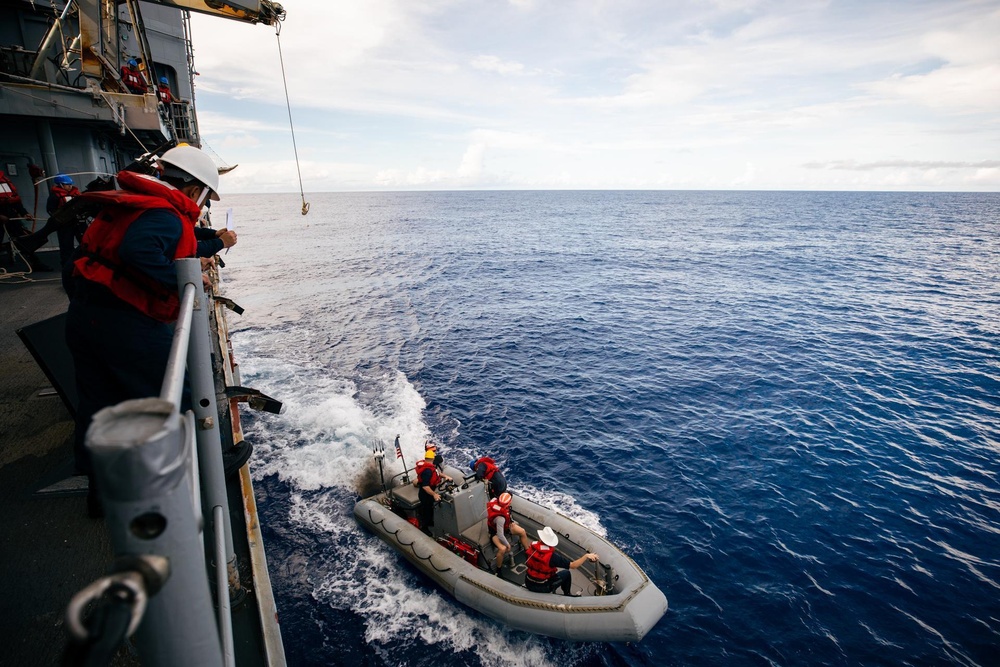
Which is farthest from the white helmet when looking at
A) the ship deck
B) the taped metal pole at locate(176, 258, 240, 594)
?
the ship deck

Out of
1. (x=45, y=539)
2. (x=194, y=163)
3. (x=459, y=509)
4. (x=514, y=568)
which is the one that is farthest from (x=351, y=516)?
(x=194, y=163)

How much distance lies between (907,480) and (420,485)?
15588mm

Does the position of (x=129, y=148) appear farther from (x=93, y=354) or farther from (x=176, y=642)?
(x=176, y=642)

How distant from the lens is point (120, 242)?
3.27 metres

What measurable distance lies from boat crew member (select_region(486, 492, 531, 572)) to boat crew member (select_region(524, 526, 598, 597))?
715mm

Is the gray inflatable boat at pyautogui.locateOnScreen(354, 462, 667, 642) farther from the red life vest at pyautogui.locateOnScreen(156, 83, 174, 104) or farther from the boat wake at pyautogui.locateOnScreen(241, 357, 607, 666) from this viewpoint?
the red life vest at pyautogui.locateOnScreen(156, 83, 174, 104)

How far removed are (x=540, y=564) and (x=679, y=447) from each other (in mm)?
9522

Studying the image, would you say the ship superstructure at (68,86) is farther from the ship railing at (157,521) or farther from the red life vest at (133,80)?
the ship railing at (157,521)

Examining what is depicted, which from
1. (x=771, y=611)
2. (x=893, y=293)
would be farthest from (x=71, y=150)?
(x=893, y=293)

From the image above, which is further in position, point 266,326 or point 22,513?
point 266,326

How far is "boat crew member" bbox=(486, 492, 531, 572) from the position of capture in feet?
37.1

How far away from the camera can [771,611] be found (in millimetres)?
11727

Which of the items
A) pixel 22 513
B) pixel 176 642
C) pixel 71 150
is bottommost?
pixel 22 513

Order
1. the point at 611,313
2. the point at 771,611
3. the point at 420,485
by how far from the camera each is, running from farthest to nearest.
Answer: the point at 611,313 < the point at 420,485 < the point at 771,611
